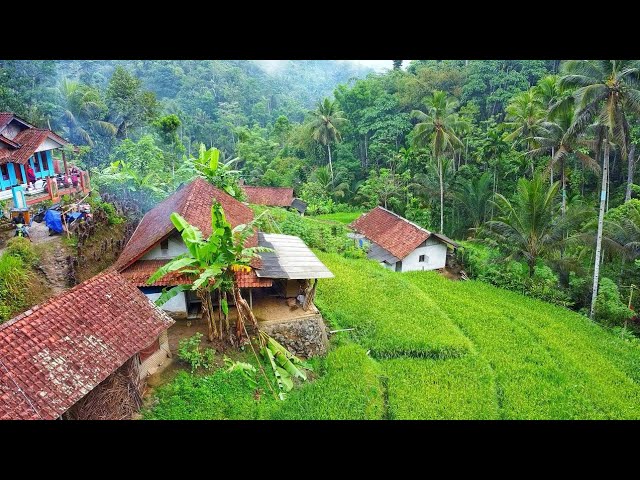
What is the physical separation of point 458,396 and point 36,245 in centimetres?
1051

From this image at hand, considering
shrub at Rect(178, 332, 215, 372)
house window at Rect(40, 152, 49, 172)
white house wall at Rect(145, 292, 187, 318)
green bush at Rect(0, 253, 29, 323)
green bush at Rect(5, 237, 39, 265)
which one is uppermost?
house window at Rect(40, 152, 49, 172)

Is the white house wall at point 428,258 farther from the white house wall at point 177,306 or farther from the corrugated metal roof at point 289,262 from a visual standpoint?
the white house wall at point 177,306

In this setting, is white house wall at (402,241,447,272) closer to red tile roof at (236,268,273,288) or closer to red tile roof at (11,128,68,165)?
red tile roof at (236,268,273,288)

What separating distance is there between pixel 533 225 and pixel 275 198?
18858 mm

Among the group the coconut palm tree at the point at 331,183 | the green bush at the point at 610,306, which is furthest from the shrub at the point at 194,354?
the coconut palm tree at the point at 331,183

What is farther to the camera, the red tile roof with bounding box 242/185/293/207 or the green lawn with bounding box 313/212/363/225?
the red tile roof with bounding box 242/185/293/207

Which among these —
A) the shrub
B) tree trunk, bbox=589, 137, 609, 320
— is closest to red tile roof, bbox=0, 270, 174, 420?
the shrub

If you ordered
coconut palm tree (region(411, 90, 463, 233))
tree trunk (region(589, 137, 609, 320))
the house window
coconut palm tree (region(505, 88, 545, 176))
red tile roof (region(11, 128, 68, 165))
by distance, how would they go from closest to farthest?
red tile roof (region(11, 128, 68, 165)) → the house window → tree trunk (region(589, 137, 609, 320)) → coconut palm tree (region(411, 90, 463, 233)) → coconut palm tree (region(505, 88, 545, 176))

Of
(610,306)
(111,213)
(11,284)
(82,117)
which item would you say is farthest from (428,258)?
(82,117)

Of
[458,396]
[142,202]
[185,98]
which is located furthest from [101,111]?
[185,98]

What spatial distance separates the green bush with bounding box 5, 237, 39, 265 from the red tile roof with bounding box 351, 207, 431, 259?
14.5m

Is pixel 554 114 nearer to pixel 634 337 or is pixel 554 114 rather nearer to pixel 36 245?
pixel 634 337

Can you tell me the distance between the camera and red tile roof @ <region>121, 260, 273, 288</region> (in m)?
10.7

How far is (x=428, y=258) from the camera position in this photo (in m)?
22.6
